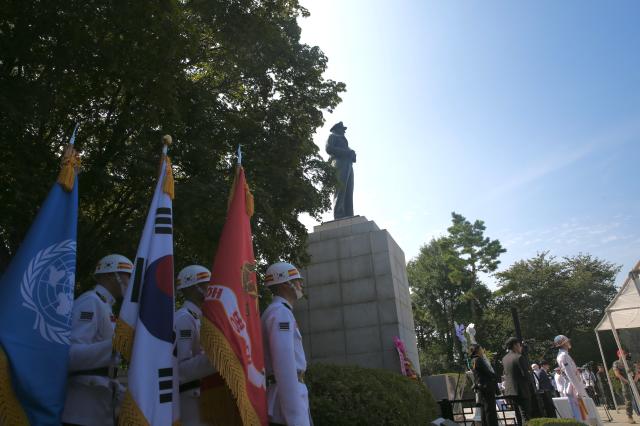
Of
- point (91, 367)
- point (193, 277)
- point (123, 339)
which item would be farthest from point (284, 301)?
point (91, 367)

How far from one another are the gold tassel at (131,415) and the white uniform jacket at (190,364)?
0.53 m

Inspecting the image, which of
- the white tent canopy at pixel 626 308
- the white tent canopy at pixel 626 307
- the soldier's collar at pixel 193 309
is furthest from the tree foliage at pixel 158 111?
the white tent canopy at pixel 626 307

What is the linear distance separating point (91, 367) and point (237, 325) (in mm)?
985

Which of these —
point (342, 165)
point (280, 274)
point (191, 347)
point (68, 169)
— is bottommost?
point (191, 347)

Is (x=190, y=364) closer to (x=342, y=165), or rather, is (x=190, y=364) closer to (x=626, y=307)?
(x=342, y=165)

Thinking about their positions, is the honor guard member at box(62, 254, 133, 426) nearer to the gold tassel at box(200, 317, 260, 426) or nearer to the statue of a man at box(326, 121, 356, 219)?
the gold tassel at box(200, 317, 260, 426)

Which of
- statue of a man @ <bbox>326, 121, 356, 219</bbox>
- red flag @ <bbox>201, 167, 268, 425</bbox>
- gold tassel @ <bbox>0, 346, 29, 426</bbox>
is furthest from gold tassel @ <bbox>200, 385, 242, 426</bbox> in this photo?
statue of a man @ <bbox>326, 121, 356, 219</bbox>

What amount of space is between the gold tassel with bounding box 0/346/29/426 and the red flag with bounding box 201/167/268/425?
1.12 m

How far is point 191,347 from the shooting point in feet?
11.9

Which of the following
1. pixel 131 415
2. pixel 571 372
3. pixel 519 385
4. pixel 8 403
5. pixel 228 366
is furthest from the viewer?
pixel 571 372

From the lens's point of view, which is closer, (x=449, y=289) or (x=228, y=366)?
(x=228, y=366)

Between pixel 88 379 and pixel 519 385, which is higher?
pixel 88 379

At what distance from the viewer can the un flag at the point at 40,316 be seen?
278cm

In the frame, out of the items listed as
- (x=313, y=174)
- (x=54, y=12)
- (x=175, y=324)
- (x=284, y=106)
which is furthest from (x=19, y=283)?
(x=313, y=174)
